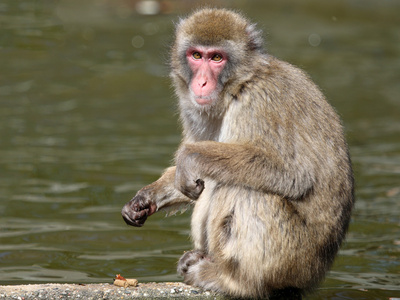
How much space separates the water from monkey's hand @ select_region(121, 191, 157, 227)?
42.7 inches

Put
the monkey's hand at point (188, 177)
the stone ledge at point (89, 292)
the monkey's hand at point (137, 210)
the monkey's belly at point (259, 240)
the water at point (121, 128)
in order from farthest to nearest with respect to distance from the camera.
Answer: the water at point (121, 128) < the monkey's hand at point (137, 210) < the monkey's hand at point (188, 177) < the monkey's belly at point (259, 240) < the stone ledge at point (89, 292)

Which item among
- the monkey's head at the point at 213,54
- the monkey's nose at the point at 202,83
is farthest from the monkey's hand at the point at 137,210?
the monkey's nose at the point at 202,83

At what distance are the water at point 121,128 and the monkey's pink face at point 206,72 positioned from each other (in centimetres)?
75

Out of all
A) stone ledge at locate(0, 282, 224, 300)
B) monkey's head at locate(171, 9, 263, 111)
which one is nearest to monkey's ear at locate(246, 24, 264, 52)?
monkey's head at locate(171, 9, 263, 111)

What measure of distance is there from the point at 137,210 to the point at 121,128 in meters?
6.07

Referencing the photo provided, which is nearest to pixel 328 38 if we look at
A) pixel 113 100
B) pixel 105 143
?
pixel 113 100

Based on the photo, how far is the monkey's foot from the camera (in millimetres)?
5523

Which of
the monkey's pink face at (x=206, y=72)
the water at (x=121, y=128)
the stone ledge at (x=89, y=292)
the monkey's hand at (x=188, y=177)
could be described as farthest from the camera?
the water at (x=121, y=128)

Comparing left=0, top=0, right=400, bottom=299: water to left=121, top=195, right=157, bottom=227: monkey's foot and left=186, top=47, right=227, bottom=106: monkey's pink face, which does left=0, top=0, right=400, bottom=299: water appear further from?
left=121, top=195, right=157, bottom=227: monkey's foot

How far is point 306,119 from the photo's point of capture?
5.25 m

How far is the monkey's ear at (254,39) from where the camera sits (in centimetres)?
559

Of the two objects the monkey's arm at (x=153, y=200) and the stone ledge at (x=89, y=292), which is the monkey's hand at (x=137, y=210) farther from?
the stone ledge at (x=89, y=292)

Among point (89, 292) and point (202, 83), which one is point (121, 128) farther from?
point (89, 292)

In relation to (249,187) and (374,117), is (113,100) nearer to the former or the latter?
(374,117)
